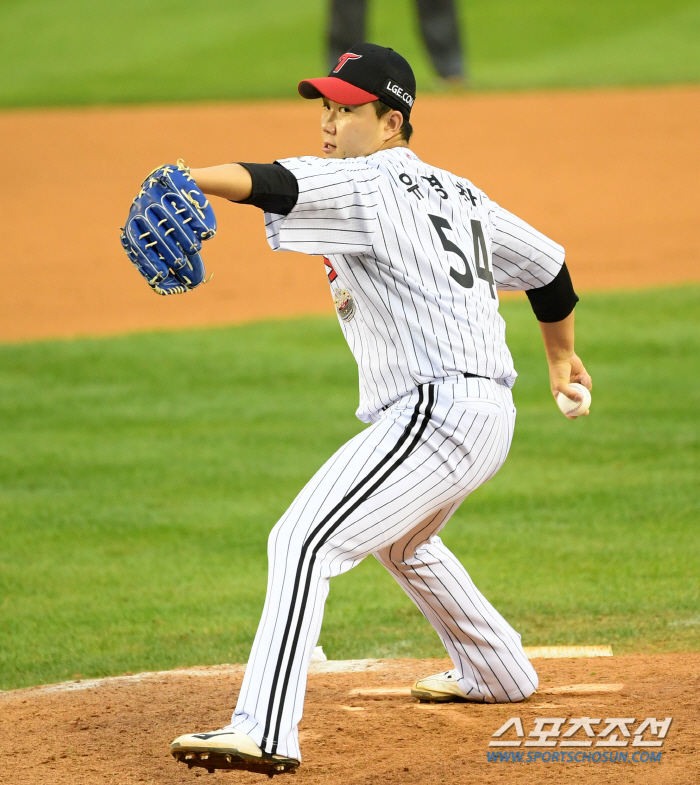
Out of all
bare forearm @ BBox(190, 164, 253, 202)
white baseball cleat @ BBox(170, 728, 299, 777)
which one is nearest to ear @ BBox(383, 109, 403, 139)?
bare forearm @ BBox(190, 164, 253, 202)

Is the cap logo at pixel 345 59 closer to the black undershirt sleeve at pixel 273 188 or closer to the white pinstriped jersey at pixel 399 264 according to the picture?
the white pinstriped jersey at pixel 399 264

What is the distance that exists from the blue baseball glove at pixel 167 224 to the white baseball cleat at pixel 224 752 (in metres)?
0.92

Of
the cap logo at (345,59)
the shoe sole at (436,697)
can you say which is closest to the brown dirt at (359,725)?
the shoe sole at (436,697)

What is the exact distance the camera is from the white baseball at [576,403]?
130 inches

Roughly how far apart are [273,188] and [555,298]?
1.08 meters

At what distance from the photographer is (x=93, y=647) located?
4.52 meters

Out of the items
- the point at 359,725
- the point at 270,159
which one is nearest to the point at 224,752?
the point at 359,725

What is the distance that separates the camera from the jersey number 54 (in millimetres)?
2822

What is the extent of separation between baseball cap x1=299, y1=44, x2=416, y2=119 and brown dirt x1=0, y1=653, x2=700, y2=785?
154 cm

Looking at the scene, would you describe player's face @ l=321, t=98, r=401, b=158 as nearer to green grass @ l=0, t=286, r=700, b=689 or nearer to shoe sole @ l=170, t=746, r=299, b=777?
shoe sole @ l=170, t=746, r=299, b=777

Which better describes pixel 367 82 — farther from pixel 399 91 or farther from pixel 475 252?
pixel 475 252

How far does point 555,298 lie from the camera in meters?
3.33

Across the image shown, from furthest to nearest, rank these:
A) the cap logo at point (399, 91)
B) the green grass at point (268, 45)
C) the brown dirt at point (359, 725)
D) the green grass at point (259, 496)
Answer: the green grass at point (268, 45), the green grass at point (259, 496), the cap logo at point (399, 91), the brown dirt at point (359, 725)

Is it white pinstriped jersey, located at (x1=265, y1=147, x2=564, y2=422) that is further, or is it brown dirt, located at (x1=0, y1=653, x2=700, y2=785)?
brown dirt, located at (x1=0, y1=653, x2=700, y2=785)
